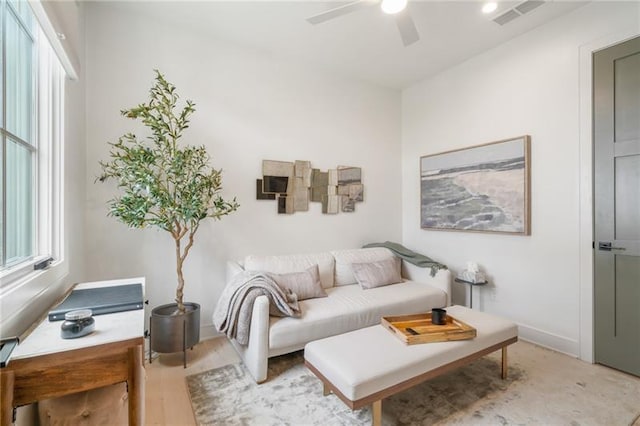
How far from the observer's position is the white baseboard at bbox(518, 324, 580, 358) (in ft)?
8.52

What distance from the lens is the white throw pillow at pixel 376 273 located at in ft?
10.3

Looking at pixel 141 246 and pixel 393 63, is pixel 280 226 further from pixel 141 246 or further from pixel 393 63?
pixel 393 63

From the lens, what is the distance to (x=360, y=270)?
321 centimetres

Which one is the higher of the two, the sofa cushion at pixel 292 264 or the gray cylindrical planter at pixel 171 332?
the sofa cushion at pixel 292 264

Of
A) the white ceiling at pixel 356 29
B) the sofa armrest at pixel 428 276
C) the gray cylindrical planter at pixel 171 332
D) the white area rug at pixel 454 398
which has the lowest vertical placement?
the white area rug at pixel 454 398

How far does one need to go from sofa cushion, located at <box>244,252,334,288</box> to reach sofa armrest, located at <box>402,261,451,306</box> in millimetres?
997

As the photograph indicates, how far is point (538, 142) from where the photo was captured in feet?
9.36

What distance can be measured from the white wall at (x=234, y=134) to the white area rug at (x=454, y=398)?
3.76ft

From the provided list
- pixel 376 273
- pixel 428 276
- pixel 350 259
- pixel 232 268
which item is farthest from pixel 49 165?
pixel 428 276

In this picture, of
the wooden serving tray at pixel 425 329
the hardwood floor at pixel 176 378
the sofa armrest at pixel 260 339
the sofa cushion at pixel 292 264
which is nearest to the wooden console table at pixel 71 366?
the hardwood floor at pixel 176 378

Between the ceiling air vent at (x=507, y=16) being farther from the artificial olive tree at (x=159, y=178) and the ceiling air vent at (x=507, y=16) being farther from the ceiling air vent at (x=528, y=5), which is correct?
the artificial olive tree at (x=159, y=178)

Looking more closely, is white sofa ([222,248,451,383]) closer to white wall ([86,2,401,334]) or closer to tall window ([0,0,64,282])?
white wall ([86,2,401,334])

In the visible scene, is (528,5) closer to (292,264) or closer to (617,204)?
(617,204)

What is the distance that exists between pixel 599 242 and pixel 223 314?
3238 mm
